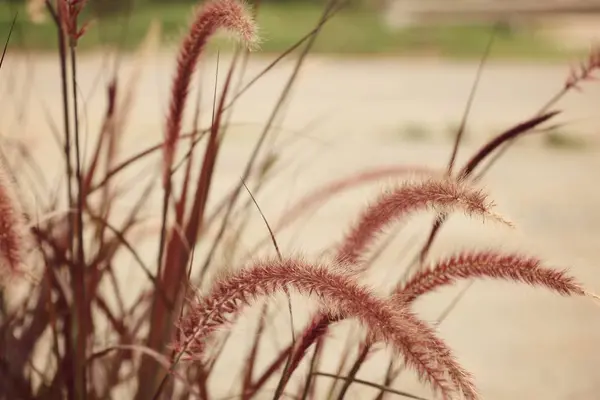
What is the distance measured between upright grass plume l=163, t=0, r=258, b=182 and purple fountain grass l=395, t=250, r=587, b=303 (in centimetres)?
14

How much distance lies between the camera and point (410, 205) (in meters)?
0.38

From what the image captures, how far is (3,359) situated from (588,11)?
7.76 meters

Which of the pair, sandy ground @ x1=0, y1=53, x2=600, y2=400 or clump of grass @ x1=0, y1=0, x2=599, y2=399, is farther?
sandy ground @ x1=0, y1=53, x2=600, y2=400

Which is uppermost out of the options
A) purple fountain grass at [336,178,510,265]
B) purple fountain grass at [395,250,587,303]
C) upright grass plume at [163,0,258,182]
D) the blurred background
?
the blurred background

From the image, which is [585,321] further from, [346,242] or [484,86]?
[484,86]

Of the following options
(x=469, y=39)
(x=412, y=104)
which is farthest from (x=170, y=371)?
(x=469, y=39)

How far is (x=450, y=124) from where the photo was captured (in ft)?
7.72

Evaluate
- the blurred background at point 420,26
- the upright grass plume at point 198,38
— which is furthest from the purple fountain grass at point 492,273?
the blurred background at point 420,26

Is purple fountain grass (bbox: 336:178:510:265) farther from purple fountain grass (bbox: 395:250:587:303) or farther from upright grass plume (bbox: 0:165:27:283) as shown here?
upright grass plume (bbox: 0:165:27:283)

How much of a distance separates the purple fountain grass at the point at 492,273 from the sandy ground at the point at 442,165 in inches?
0.9

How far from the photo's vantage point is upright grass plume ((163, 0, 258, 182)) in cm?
37

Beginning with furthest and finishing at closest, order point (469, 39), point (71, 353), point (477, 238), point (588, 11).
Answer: point (588, 11)
point (469, 39)
point (477, 238)
point (71, 353)

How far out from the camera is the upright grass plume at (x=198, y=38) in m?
0.37

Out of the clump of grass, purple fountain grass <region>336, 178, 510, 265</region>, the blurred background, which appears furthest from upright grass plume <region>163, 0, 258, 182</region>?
the blurred background
